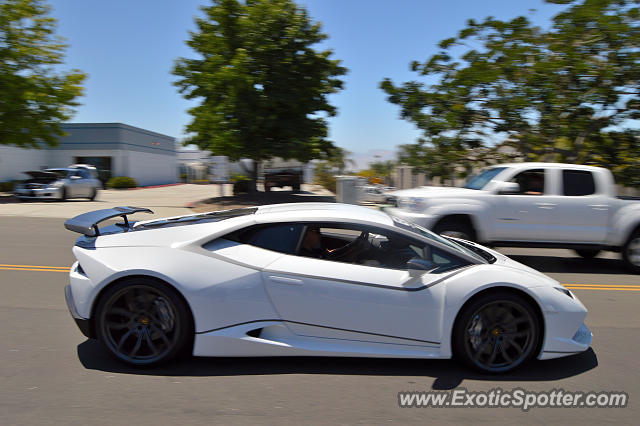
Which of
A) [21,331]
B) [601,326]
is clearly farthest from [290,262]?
[601,326]

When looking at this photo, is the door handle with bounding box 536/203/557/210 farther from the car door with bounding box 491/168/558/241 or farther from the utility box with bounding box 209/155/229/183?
the utility box with bounding box 209/155/229/183

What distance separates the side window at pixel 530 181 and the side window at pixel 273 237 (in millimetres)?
6168

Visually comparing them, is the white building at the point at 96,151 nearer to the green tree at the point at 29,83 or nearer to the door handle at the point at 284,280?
the green tree at the point at 29,83

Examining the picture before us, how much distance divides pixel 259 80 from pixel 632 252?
1576cm

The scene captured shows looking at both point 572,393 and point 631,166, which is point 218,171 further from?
point 572,393

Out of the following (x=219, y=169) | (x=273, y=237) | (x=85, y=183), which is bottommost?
(x=273, y=237)

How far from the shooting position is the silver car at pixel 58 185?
2159 centimetres

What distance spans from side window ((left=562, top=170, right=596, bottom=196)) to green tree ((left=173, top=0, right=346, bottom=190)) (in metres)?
13.7

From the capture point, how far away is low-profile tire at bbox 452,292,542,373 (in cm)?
398

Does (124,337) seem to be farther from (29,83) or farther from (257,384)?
(29,83)

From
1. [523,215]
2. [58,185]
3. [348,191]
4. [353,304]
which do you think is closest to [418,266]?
[353,304]

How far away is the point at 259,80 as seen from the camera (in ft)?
68.9

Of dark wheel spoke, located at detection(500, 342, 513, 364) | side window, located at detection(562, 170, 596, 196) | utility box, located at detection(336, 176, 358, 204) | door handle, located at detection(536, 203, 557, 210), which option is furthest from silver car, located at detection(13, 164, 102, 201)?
dark wheel spoke, located at detection(500, 342, 513, 364)

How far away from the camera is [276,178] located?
2827 cm
